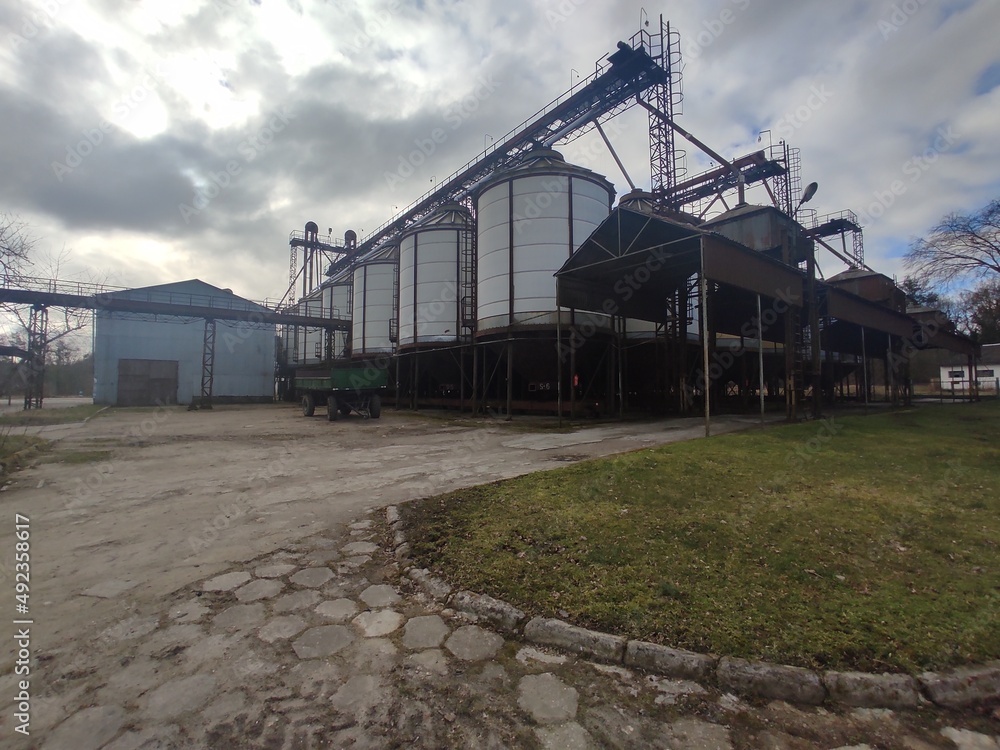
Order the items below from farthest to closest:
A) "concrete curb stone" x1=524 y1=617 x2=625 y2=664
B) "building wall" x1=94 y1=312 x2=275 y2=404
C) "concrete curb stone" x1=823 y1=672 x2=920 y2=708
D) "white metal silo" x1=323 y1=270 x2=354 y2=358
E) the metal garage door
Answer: "white metal silo" x1=323 y1=270 x2=354 y2=358, the metal garage door, "building wall" x1=94 y1=312 x2=275 y2=404, "concrete curb stone" x1=524 y1=617 x2=625 y2=664, "concrete curb stone" x1=823 y1=672 x2=920 y2=708

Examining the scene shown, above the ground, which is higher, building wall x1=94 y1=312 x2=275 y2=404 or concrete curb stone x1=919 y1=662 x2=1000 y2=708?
building wall x1=94 y1=312 x2=275 y2=404

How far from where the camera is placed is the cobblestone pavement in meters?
2.23

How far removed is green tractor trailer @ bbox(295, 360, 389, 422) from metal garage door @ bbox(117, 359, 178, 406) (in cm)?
1791

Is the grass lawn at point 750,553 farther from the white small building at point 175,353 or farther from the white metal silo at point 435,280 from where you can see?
the white small building at point 175,353

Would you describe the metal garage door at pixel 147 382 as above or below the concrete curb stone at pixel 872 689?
above

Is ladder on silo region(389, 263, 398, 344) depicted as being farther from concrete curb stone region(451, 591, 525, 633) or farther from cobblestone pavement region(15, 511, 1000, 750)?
cobblestone pavement region(15, 511, 1000, 750)

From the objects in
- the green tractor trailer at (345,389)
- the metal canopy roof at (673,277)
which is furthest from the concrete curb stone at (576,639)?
the green tractor trailer at (345,389)

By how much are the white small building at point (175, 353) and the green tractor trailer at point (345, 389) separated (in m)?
16.2

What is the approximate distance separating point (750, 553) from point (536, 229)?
653 inches

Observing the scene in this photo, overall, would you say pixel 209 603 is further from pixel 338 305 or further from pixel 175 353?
pixel 338 305

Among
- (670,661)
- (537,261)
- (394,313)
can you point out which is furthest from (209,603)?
(394,313)

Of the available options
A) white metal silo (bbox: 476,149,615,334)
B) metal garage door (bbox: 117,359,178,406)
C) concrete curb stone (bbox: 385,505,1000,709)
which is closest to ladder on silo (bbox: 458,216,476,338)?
white metal silo (bbox: 476,149,615,334)

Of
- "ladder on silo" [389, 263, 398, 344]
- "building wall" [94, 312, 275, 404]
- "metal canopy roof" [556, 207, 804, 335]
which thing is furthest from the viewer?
"building wall" [94, 312, 275, 404]

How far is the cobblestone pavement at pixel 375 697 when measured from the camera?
87.7 inches
